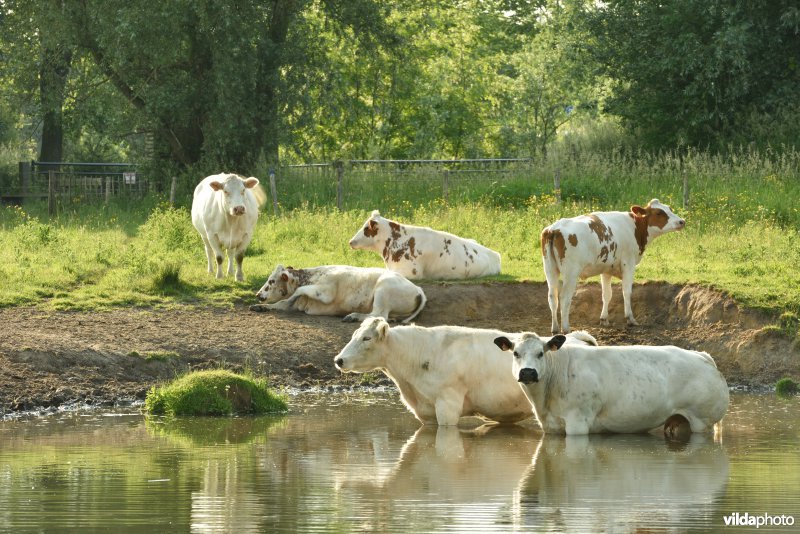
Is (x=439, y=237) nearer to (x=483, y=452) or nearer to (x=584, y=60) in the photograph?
(x=483, y=452)

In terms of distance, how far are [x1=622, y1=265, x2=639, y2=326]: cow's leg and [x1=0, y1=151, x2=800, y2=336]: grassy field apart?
1072 mm

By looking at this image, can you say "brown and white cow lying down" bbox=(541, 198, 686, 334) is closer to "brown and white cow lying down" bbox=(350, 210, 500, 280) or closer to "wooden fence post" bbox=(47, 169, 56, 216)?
"brown and white cow lying down" bbox=(350, 210, 500, 280)

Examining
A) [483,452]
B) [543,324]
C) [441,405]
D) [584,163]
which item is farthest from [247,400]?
[584,163]

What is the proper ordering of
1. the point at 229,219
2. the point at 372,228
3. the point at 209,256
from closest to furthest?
the point at 229,219 → the point at 372,228 → the point at 209,256

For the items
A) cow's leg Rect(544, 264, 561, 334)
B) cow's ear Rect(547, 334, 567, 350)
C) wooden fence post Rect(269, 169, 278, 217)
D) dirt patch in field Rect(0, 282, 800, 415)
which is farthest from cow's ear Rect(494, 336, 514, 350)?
Result: wooden fence post Rect(269, 169, 278, 217)

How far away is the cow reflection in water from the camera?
9.67 m

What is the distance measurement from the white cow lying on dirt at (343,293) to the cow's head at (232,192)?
64.2 inches

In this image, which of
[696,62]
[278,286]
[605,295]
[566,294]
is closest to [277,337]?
[278,286]

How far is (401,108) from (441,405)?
42.1 m

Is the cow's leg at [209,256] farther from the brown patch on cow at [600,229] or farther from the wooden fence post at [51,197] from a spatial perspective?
the wooden fence post at [51,197]

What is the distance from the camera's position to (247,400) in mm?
15219

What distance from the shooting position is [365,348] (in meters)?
14.4

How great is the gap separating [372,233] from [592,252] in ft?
15.4

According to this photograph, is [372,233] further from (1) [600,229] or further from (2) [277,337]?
(1) [600,229]
